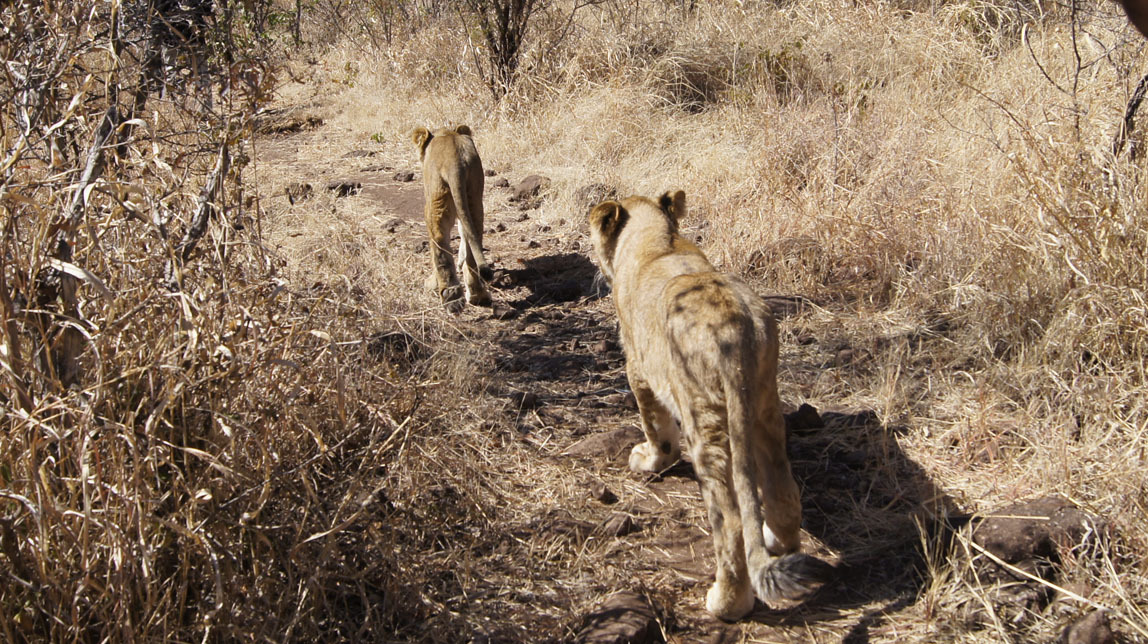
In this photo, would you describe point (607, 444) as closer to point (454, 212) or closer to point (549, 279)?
point (549, 279)

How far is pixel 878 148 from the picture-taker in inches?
274

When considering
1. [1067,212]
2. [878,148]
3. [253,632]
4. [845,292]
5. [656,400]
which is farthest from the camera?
[878,148]

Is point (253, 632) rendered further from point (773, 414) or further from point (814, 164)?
point (814, 164)

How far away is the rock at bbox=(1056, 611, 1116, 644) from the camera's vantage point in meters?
3.10

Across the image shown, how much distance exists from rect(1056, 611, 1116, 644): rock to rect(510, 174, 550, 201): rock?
6.05 m

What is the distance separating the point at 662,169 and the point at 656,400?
14.3 ft

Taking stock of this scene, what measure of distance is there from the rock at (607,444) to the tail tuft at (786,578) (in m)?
1.58

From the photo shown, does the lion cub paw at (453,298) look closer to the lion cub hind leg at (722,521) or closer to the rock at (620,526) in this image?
the rock at (620,526)

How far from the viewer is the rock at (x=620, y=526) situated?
4008 mm

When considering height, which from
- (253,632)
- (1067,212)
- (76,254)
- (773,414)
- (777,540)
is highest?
(76,254)

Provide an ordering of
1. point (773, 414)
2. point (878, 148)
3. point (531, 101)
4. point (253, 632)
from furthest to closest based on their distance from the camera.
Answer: point (531, 101) → point (878, 148) → point (773, 414) → point (253, 632)

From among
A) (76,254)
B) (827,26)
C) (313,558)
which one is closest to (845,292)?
(313,558)

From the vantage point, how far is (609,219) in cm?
479

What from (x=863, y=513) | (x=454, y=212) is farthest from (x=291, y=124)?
(x=863, y=513)
